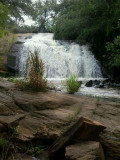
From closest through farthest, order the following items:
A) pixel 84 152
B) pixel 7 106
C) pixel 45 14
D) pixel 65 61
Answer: pixel 84 152, pixel 7 106, pixel 65 61, pixel 45 14

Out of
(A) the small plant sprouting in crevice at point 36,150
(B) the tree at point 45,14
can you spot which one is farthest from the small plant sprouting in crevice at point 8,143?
(B) the tree at point 45,14

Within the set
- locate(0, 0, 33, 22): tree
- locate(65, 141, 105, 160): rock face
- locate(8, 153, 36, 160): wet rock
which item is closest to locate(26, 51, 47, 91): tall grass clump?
locate(8, 153, 36, 160): wet rock

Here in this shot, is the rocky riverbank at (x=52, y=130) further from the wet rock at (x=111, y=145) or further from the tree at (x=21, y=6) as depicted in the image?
the tree at (x=21, y=6)

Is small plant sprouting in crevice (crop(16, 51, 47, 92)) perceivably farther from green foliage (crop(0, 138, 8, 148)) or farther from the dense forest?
the dense forest

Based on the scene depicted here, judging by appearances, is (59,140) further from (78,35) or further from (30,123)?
(78,35)

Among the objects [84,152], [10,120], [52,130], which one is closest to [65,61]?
[52,130]

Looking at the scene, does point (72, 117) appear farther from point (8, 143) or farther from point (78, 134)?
point (8, 143)

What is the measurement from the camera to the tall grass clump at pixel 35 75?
621 cm

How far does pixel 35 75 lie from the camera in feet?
20.6

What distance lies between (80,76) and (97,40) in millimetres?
3009

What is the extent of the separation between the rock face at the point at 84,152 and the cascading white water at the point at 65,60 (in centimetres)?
1108

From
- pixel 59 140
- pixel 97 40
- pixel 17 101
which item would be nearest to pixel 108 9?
pixel 97 40

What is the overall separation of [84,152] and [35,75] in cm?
312

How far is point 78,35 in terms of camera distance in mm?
17688
